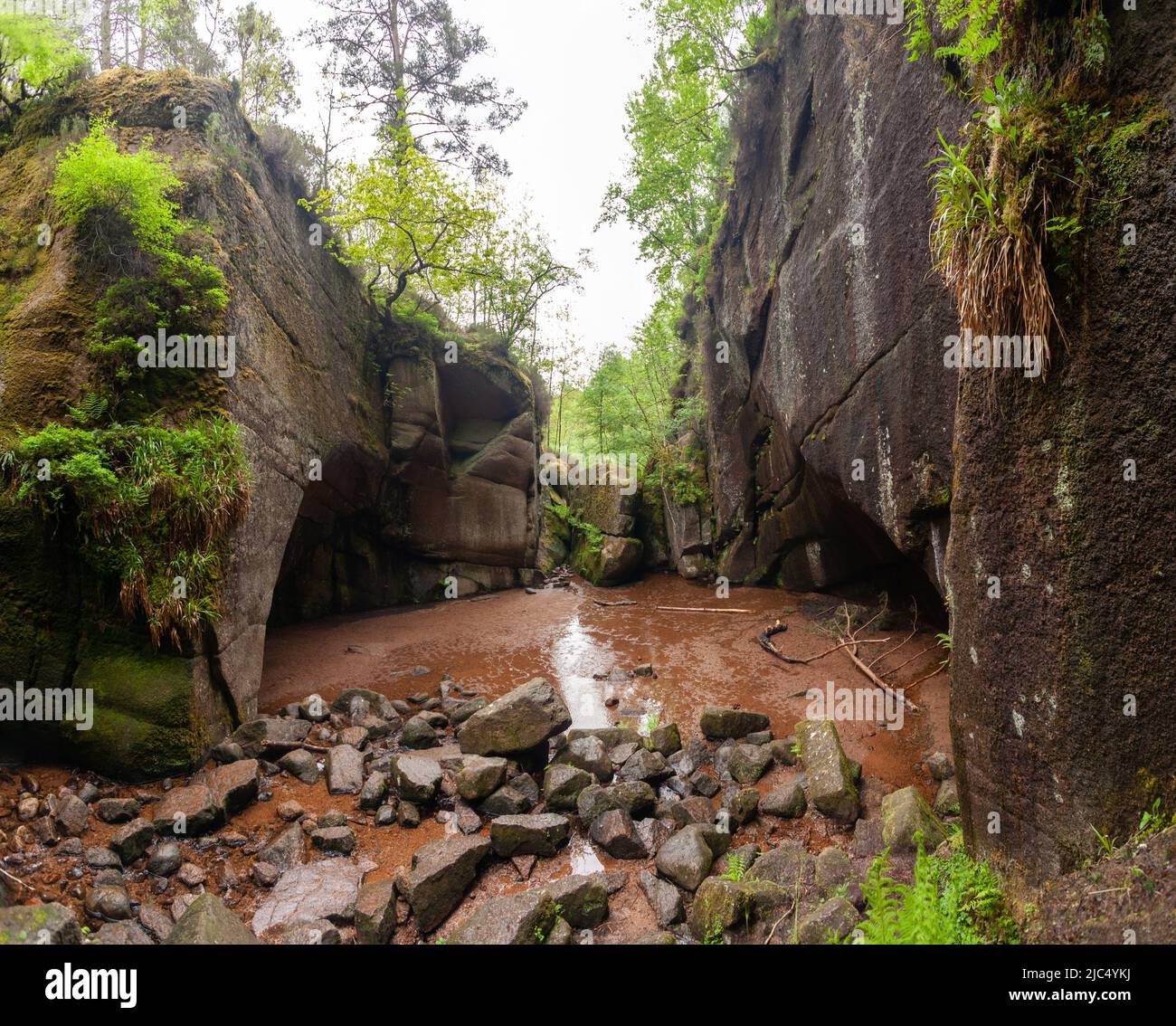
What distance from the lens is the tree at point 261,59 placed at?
45.6ft

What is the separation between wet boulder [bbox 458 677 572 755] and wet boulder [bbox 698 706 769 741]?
209cm

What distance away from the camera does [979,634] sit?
3930 mm

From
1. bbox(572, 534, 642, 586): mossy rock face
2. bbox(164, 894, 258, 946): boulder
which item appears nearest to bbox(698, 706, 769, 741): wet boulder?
bbox(164, 894, 258, 946): boulder

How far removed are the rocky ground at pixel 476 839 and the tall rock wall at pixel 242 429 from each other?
99cm

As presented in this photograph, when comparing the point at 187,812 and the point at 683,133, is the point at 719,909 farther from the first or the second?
the point at 683,133

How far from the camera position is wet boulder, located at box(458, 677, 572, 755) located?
7.07 meters

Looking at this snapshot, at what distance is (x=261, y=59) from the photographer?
1419 cm

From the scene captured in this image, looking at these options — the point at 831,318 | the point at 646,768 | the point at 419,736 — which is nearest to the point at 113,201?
the point at 419,736

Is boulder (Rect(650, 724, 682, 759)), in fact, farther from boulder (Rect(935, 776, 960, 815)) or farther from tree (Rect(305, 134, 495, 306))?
tree (Rect(305, 134, 495, 306))

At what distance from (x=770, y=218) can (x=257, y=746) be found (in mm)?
13520

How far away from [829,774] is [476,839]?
3692 mm

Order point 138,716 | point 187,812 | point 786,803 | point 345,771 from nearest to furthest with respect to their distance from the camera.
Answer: point 187,812, point 786,803, point 138,716, point 345,771
